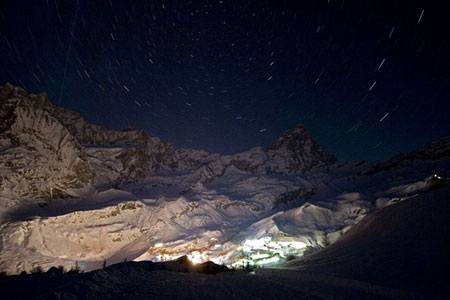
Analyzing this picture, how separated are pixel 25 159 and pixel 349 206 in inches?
4476

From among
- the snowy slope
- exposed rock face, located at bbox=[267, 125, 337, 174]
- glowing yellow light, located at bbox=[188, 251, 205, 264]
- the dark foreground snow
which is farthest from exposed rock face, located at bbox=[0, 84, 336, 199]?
the snowy slope

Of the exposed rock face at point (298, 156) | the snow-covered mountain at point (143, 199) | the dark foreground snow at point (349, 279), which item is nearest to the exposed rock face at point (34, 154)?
the snow-covered mountain at point (143, 199)

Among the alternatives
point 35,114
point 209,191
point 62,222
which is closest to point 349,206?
point 209,191

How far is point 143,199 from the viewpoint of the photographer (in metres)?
109

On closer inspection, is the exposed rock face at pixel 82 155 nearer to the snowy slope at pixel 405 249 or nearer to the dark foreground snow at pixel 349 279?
the dark foreground snow at pixel 349 279

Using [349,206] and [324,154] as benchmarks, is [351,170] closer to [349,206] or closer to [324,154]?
[324,154]

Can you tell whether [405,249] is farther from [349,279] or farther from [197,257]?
[197,257]

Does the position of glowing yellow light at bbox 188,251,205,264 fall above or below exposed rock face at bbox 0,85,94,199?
below

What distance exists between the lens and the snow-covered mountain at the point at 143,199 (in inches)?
2569

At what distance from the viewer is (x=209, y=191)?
429ft

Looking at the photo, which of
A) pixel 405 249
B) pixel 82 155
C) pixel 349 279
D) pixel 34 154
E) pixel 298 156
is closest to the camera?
pixel 349 279

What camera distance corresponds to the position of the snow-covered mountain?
65250 millimetres

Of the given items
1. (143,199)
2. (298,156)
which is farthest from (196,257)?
(298,156)

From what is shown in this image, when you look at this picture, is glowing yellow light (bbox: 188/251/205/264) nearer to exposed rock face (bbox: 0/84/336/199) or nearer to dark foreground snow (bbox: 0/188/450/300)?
exposed rock face (bbox: 0/84/336/199)
